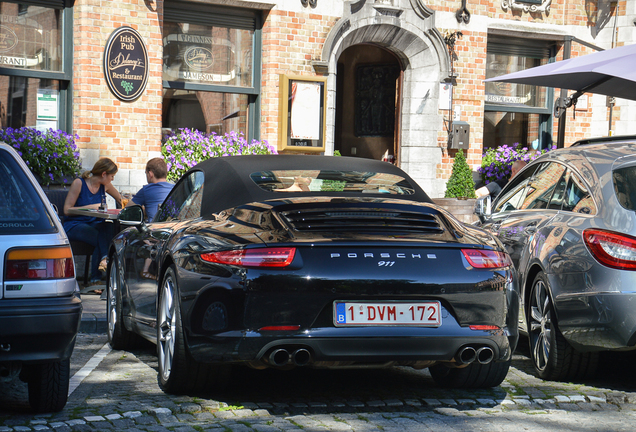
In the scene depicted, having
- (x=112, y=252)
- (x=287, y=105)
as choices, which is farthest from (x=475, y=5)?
(x=112, y=252)

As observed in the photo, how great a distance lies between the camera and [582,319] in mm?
5145

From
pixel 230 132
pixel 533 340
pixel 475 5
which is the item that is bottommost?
pixel 533 340

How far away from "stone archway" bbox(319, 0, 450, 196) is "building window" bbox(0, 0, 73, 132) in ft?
14.1

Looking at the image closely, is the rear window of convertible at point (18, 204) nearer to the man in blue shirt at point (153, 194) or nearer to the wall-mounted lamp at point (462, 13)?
the man in blue shirt at point (153, 194)

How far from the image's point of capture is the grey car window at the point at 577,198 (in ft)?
17.8

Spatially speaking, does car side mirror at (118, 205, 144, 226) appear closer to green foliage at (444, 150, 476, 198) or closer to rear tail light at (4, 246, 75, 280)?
rear tail light at (4, 246, 75, 280)

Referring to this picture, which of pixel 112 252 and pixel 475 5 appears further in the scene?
pixel 475 5

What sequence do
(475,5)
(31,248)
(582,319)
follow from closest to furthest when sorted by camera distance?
1. (31,248)
2. (582,319)
3. (475,5)

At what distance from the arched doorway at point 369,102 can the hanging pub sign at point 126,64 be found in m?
4.84

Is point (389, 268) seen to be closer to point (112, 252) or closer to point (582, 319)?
point (582, 319)

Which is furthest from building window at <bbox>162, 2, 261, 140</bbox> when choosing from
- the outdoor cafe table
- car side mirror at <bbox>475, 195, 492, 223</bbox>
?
car side mirror at <bbox>475, 195, 492, 223</bbox>

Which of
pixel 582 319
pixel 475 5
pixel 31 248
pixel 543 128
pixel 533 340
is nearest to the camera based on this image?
pixel 31 248

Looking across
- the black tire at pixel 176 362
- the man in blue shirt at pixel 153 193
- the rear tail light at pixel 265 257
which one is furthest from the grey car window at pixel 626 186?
the man in blue shirt at pixel 153 193

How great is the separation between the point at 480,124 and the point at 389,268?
1254 cm
